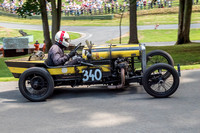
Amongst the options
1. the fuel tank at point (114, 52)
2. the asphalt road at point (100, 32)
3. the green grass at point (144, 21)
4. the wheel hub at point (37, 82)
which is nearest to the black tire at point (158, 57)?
the fuel tank at point (114, 52)

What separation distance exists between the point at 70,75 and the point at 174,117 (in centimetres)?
295

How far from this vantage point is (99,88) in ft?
27.6

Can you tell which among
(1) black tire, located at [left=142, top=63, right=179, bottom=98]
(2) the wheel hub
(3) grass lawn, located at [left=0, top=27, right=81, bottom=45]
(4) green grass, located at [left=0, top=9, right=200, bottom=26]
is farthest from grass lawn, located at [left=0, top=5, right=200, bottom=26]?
(2) the wheel hub

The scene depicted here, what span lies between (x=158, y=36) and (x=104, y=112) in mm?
31757

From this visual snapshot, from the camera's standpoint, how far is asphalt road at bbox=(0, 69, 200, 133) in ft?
17.8

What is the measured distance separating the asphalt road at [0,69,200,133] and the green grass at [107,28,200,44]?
84.5ft

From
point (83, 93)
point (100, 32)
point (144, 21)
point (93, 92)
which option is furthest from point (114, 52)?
point (144, 21)

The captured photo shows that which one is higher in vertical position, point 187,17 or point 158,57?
point 187,17

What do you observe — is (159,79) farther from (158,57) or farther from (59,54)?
(59,54)

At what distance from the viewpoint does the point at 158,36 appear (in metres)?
37.1

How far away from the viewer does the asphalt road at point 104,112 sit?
542 cm

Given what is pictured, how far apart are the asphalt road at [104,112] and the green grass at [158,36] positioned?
1014 inches

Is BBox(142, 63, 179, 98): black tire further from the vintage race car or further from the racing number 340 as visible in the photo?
the racing number 340

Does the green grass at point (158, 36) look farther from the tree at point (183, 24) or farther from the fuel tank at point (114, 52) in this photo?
the fuel tank at point (114, 52)
